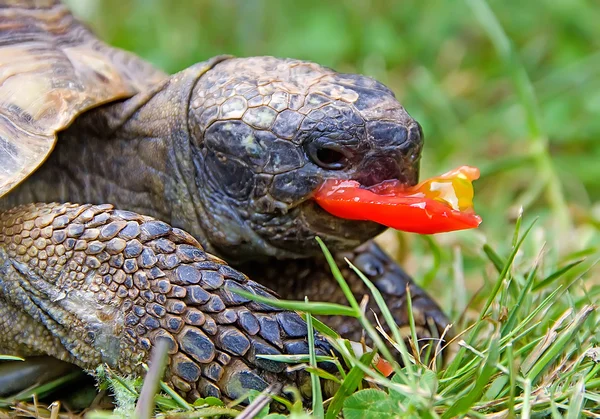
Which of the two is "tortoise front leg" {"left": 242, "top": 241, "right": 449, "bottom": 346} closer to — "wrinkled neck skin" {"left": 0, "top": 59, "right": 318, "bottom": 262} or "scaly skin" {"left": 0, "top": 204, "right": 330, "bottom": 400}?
"wrinkled neck skin" {"left": 0, "top": 59, "right": 318, "bottom": 262}

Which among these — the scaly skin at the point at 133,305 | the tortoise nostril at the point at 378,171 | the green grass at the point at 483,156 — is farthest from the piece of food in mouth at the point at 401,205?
the scaly skin at the point at 133,305

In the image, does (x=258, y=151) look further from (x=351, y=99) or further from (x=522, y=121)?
(x=522, y=121)

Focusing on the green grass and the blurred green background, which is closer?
the green grass

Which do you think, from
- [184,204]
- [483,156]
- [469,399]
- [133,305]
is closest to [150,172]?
[184,204]

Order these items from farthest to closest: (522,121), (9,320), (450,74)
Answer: (450,74) < (522,121) < (9,320)

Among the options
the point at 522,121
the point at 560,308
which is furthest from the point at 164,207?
the point at 522,121

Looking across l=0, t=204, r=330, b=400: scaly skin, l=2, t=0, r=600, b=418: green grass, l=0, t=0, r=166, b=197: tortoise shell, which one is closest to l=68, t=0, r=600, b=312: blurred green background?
l=2, t=0, r=600, b=418: green grass
